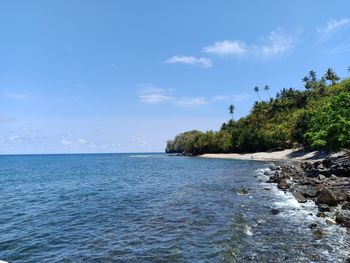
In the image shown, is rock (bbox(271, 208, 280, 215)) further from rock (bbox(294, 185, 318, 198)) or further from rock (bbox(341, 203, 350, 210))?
rock (bbox(294, 185, 318, 198))

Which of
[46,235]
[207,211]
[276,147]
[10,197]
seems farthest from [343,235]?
[276,147]

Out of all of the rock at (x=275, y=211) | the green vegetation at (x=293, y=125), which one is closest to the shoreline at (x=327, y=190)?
the rock at (x=275, y=211)

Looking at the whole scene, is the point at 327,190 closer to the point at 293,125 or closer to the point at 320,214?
the point at 320,214

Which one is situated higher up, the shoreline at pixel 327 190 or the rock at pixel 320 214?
the shoreline at pixel 327 190

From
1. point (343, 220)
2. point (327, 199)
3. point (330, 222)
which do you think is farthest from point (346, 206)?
point (330, 222)

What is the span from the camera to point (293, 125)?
133m

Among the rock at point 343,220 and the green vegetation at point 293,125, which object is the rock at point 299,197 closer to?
the rock at point 343,220

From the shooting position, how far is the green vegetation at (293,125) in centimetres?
7688

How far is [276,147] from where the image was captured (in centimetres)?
13362

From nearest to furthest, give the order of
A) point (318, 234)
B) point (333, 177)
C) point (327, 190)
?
point (318, 234) < point (327, 190) < point (333, 177)

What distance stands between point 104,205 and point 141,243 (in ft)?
51.6

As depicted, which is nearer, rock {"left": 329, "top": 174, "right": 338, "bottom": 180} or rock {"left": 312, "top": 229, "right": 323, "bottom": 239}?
rock {"left": 312, "top": 229, "right": 323, "bottom": 239}

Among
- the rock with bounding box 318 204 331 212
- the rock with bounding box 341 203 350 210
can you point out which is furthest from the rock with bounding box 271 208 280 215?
the rock with bounding box 341 203 350 210

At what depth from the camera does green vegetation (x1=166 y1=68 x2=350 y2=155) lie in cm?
7688
